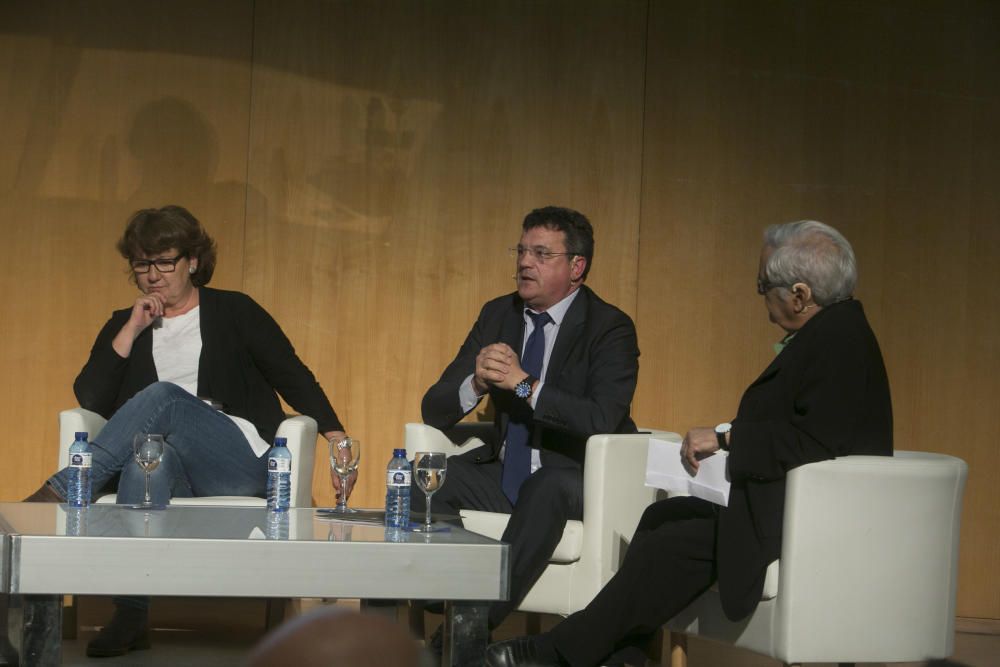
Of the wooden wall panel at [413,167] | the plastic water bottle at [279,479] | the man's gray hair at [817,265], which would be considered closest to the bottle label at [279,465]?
the plastic water bottle at [279,479]

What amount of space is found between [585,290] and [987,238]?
189 centimetres

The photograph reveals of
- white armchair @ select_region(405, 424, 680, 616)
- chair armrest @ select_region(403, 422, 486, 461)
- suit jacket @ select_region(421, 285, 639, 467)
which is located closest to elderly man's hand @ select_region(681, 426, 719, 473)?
white armchair @ select_region(405, 424, 680, 616)

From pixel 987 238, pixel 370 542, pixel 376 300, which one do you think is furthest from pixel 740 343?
pixel 370 542

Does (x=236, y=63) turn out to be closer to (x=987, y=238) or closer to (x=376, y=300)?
(x=376, y=300)

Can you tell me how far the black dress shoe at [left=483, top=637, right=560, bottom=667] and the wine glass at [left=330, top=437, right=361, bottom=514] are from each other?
54 cm

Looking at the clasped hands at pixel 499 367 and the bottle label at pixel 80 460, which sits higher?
the clasped hands at pixel 499 367

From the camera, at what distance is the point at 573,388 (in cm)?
400

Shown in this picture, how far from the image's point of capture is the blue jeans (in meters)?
3.67

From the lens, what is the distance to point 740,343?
516cm

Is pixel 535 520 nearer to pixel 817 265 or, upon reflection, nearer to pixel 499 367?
pixel 499 367

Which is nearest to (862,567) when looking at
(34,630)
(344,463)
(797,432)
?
(797,432)

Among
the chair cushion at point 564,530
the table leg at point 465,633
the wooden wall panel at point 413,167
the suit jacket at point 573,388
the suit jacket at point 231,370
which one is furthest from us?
the wooden wall panel at point 413,167

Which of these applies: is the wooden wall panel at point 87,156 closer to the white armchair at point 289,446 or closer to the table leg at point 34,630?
the white armchair at point 289,446

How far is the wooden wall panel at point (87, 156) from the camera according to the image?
4883 millimetres
